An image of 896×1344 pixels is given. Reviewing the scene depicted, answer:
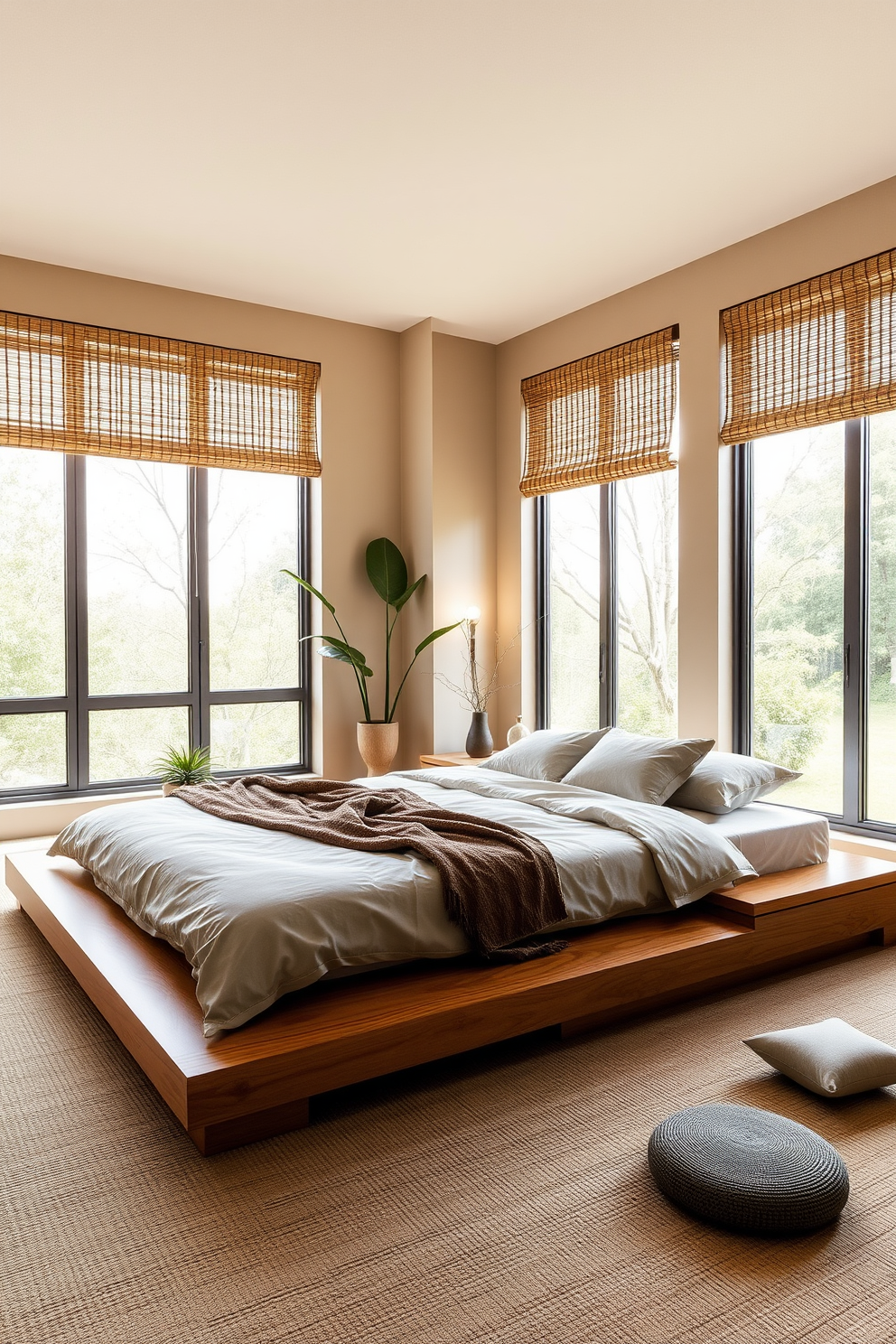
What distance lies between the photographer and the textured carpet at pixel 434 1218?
1540mm

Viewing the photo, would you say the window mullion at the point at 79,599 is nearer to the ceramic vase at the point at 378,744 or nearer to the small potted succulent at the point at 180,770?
the small potted succulent at the point at 180,770

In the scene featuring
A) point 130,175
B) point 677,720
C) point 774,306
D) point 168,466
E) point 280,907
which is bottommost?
point 280,907

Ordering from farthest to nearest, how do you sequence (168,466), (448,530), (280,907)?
(448,530), (168,466), (280,907)

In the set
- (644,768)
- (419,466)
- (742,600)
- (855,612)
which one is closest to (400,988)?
(644,768)

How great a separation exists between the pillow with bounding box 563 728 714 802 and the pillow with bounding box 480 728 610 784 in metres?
0.20

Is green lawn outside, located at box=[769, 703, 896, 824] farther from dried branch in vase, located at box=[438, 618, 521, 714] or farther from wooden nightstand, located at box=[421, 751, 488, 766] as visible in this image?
dried branch in vase, located at box=[438, 618, 521, 714]

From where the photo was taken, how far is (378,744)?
5590 mm

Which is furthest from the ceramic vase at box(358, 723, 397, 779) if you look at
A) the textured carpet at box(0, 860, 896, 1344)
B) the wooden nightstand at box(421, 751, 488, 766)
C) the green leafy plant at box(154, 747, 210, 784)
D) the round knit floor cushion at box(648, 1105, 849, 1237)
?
the round knit floor cushion at box(648, 1105, 849, 1237)

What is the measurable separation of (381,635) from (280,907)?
12.5 feet

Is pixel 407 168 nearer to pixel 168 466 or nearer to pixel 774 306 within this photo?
pixel 774 306

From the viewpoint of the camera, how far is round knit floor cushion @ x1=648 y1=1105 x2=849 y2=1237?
173 cm

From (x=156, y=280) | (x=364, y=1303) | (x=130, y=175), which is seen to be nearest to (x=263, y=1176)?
(x=364, y=1303)

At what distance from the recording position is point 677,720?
4.85m

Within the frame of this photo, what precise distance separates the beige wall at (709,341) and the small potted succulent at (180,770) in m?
2.67
